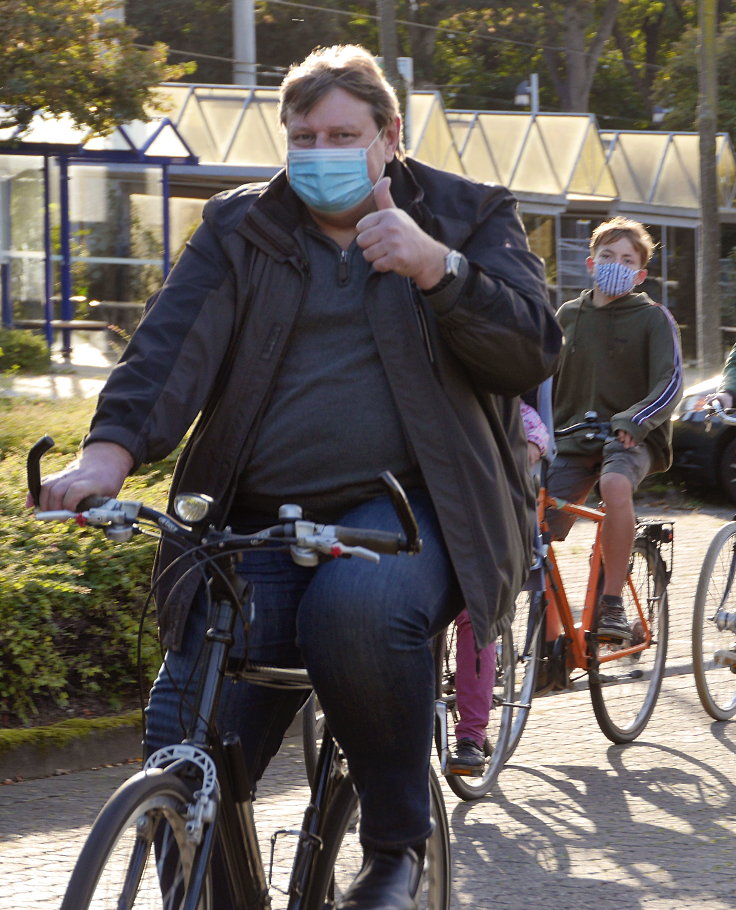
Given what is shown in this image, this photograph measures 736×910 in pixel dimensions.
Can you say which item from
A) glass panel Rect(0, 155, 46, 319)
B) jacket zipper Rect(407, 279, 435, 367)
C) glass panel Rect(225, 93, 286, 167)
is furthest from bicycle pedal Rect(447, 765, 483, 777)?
glass panel Rect(225, 93, 286, 167)

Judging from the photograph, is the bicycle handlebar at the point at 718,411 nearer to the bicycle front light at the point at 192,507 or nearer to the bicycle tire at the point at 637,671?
the bicycle tire at the point at 637,671

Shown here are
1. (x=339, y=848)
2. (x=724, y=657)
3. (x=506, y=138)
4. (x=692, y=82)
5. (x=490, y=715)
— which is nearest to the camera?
(x=339, y=848)

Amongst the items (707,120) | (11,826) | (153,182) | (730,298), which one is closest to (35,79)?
(153,182)

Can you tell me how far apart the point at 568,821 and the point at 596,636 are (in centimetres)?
106

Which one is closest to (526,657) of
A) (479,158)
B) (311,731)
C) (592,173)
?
(311,731)

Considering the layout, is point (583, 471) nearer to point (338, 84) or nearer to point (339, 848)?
point (339, 848)

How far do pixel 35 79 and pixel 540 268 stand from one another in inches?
581

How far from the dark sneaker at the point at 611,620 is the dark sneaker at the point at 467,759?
3.29ft

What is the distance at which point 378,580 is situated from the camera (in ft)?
8.77

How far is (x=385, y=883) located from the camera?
279 cm

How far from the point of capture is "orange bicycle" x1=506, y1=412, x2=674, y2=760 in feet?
18.4

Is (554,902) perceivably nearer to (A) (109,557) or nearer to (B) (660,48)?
(A) (109,557)

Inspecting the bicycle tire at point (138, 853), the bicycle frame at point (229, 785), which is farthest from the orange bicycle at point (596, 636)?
the bicycle tire at point (138, 853)

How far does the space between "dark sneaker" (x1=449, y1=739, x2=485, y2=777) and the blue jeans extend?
204cm
